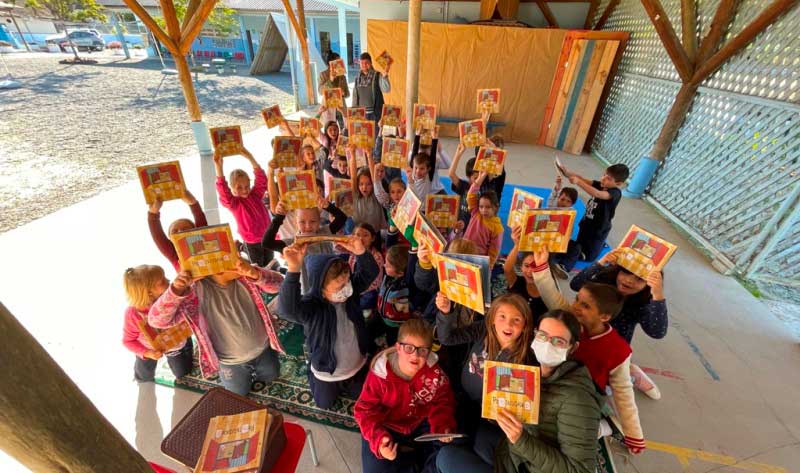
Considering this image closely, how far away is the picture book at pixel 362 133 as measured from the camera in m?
3.65

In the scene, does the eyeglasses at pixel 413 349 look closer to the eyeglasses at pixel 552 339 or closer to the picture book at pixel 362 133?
the eyeglasses at pixel 552 339

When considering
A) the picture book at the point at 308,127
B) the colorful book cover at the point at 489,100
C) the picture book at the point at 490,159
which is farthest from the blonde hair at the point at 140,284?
the colorful book cover at the point at 489,100

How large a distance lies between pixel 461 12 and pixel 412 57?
5675mm

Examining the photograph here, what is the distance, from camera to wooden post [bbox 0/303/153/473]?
0.74 meters

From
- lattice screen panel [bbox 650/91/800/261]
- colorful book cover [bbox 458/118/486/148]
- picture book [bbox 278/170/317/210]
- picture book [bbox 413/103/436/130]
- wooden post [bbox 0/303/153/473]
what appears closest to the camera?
wooden post [bbox 0/303/153/473]

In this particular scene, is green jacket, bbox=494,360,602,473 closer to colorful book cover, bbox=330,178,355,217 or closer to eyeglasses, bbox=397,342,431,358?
eyeglasses, bbox=397,342,431,358

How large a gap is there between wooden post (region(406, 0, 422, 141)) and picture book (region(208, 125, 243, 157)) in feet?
7.41

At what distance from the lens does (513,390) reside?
1.56m

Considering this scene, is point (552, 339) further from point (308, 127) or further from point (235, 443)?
point (308, 127)

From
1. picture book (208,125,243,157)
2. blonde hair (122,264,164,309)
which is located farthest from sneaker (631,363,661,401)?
picture book (208,125,243,157)

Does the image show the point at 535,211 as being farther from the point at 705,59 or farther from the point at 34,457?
the point at 705,59

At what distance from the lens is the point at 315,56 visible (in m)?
11.9

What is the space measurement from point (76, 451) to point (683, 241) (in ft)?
21.8

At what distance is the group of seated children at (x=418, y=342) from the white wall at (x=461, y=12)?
8.77 metres
